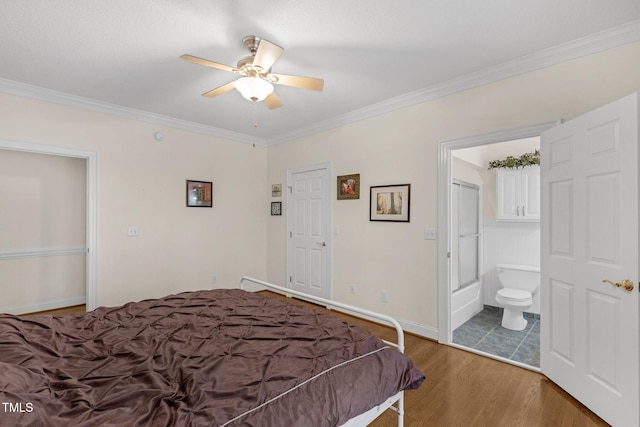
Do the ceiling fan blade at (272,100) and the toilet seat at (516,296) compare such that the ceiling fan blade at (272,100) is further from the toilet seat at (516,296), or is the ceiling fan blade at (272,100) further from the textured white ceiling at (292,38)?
Result: the toilet seat at (516,296)

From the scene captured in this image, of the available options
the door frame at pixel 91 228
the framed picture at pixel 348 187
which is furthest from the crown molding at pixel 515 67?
the door frame at pixel 91 228

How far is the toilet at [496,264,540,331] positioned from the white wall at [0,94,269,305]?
3545mm

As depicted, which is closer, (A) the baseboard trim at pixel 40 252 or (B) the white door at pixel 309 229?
(A) the baseboard trim at pixel 40 252

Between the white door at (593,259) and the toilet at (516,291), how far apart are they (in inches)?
39.3

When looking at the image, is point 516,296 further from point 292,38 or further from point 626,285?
point 292,38

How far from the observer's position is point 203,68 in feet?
8.89

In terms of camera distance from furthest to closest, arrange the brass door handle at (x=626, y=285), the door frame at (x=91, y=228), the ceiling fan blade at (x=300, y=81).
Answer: the door frame at (x=91, y=228) < the ceiling fan blade at (x=300, y=81) < the brass door handle at (x=626, y=285)

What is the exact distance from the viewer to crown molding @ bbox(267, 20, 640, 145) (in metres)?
2.14

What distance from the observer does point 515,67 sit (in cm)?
257

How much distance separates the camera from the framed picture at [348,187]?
3.82 meters

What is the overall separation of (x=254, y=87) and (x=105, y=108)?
8.10 ft

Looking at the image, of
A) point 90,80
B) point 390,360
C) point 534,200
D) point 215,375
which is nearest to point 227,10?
point 90,80

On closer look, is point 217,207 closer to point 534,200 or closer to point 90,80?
point 90,80

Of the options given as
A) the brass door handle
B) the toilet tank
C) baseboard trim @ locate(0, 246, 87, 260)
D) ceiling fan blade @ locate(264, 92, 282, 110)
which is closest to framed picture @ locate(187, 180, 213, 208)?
baseboard trim @ locate(0, 246, 87, 260)
